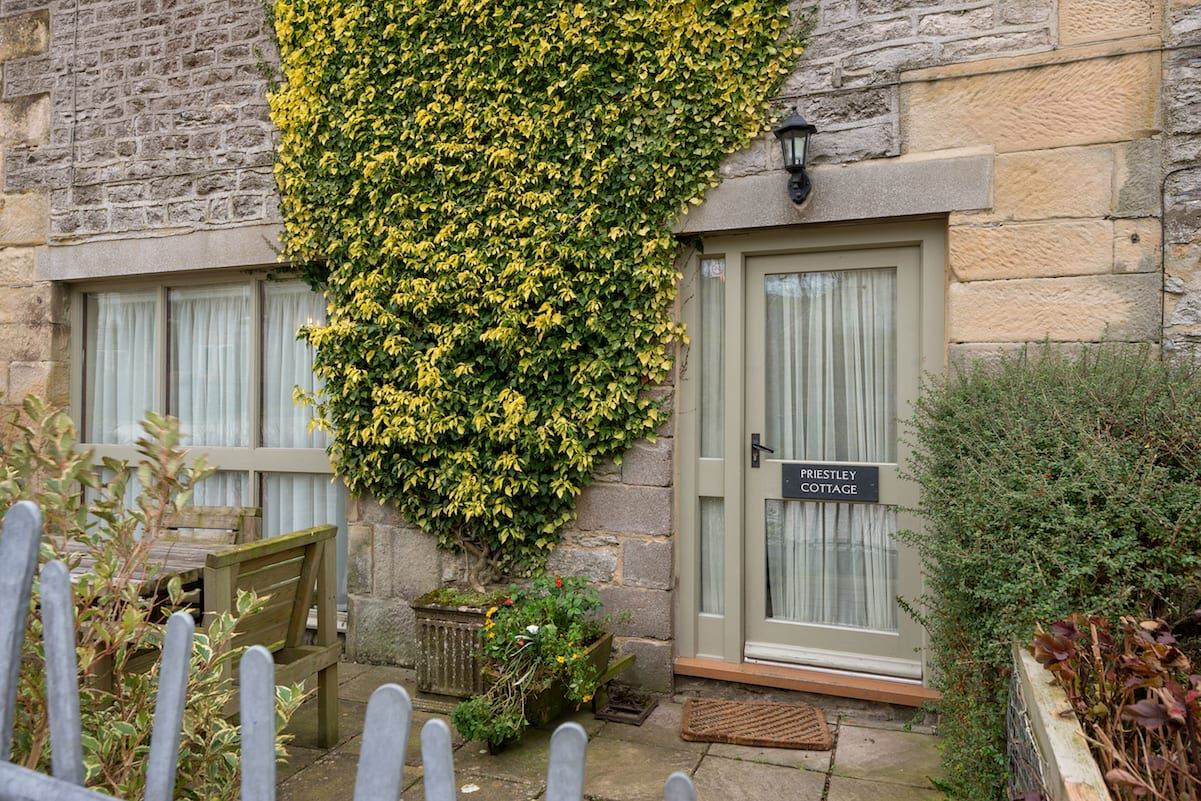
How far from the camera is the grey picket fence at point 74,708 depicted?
0.93 m

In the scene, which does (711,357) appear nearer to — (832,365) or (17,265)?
(832,365)

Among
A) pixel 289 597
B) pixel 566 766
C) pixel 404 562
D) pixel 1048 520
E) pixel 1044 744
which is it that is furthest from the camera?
pixel 404 562

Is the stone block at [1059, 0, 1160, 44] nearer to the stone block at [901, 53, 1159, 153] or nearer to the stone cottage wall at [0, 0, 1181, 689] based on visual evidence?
the stone cottage wall at [0, 0, 1181, 689]

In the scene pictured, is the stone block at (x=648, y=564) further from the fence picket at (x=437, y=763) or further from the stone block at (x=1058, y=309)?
the fence picket at (x=437, y=763)

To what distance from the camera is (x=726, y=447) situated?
4500mm

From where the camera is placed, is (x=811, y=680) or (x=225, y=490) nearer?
(x=811, y=680)

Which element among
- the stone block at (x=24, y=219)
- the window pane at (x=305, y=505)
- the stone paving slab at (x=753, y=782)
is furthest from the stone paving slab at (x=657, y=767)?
the stone block at (x=24, y=219)

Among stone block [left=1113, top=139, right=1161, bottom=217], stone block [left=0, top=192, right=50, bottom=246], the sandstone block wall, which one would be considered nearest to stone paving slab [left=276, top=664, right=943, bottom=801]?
stone block [left=1113, top=139, right=1161, bottom=217]

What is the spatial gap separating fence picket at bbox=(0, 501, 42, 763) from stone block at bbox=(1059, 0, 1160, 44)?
4.25 metres

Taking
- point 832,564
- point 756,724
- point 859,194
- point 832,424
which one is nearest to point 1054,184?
point 859,194

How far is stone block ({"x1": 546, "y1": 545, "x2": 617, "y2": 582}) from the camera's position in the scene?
181 inches

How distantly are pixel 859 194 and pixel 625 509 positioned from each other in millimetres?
1949

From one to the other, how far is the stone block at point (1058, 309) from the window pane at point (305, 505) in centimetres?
371

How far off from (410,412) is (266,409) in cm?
136
